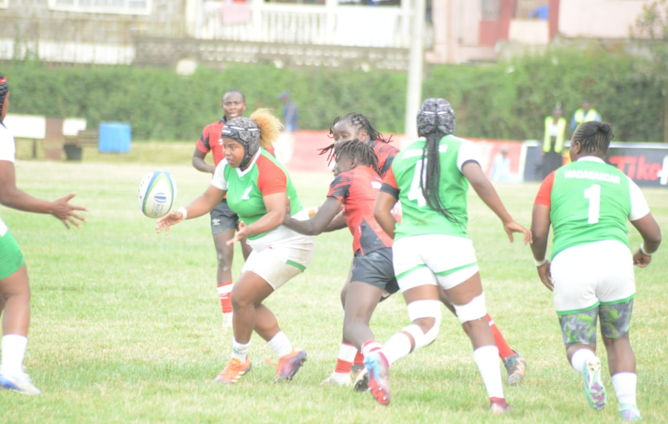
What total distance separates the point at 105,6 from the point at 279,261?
3564 centimetres

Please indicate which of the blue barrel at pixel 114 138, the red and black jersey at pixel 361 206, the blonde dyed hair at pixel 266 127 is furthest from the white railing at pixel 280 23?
the red and black jersey at pixel 361 206

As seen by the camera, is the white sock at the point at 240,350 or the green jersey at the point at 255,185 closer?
the green jersey at the point at 255,185

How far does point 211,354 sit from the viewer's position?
7344 mm

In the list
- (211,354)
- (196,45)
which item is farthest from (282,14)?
(211,354)

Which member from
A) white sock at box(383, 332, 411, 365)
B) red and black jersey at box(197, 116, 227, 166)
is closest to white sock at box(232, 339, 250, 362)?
white sock at box(383, 332, 411, 365)

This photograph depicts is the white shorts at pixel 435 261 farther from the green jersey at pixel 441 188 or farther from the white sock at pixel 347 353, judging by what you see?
the white sock at pixel 347 353

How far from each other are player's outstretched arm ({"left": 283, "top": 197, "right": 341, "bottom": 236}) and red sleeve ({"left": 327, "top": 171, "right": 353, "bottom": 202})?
0.04m

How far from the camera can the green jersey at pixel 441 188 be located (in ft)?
17.7

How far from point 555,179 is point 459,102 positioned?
31051 mm

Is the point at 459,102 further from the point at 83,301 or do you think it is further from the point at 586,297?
the point at 586,297

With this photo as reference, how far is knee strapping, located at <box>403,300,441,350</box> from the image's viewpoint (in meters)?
5.36

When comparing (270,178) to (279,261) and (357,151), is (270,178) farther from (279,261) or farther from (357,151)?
(357,151)

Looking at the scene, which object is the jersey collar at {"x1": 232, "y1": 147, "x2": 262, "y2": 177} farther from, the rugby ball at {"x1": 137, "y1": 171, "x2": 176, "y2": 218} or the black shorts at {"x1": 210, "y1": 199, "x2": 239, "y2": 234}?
the black shorts at {"x1": 210, "y1": 199, "x2": 239, "y2": 234}

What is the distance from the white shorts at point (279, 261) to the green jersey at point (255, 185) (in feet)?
0.54
